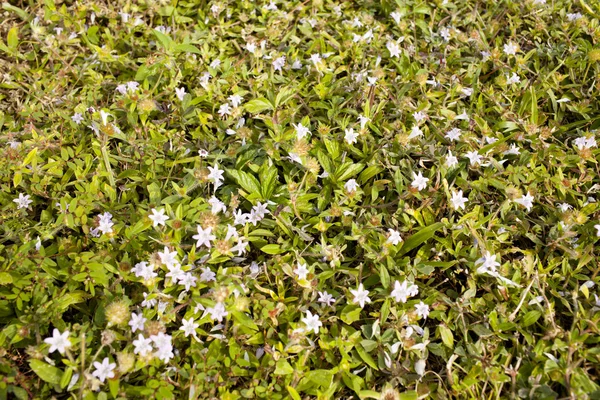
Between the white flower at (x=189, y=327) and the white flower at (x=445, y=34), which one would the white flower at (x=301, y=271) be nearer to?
the white flower at (x=189, y=327)

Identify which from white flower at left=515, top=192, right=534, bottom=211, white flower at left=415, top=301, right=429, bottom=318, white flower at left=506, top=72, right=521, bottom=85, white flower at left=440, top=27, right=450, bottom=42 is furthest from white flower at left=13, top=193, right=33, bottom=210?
white flower at left=506, top=72, right=521, bottom=85

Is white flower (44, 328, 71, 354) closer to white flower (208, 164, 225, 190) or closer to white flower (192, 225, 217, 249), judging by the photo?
white flower (192, 225, 217, 249)

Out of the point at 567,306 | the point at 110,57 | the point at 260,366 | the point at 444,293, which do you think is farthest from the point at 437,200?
the point at 110,57

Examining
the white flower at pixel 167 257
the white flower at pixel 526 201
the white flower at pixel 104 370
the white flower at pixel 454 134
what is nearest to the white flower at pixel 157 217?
the white flower at pixel 167 257

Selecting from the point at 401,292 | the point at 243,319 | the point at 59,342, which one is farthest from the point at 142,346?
the point at 401,292

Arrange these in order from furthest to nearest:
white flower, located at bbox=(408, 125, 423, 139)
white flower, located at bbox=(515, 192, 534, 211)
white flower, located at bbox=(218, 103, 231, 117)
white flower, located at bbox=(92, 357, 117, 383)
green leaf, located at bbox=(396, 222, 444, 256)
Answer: white flower, located at bbox=(218, 103, 231, 117), white flower, located at bbox=(408, 125, 423, 139), white flower, located at bbox=(515, 192, 534, 211), green leaf, located at bbox=(396, 222, 444, 256), white flower, located at bbox=(92, 357, 117, 383)

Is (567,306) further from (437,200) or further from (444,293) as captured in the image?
(437,200)

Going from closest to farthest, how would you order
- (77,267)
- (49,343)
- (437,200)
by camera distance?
(49,343)
(77,267)
(437,200)
